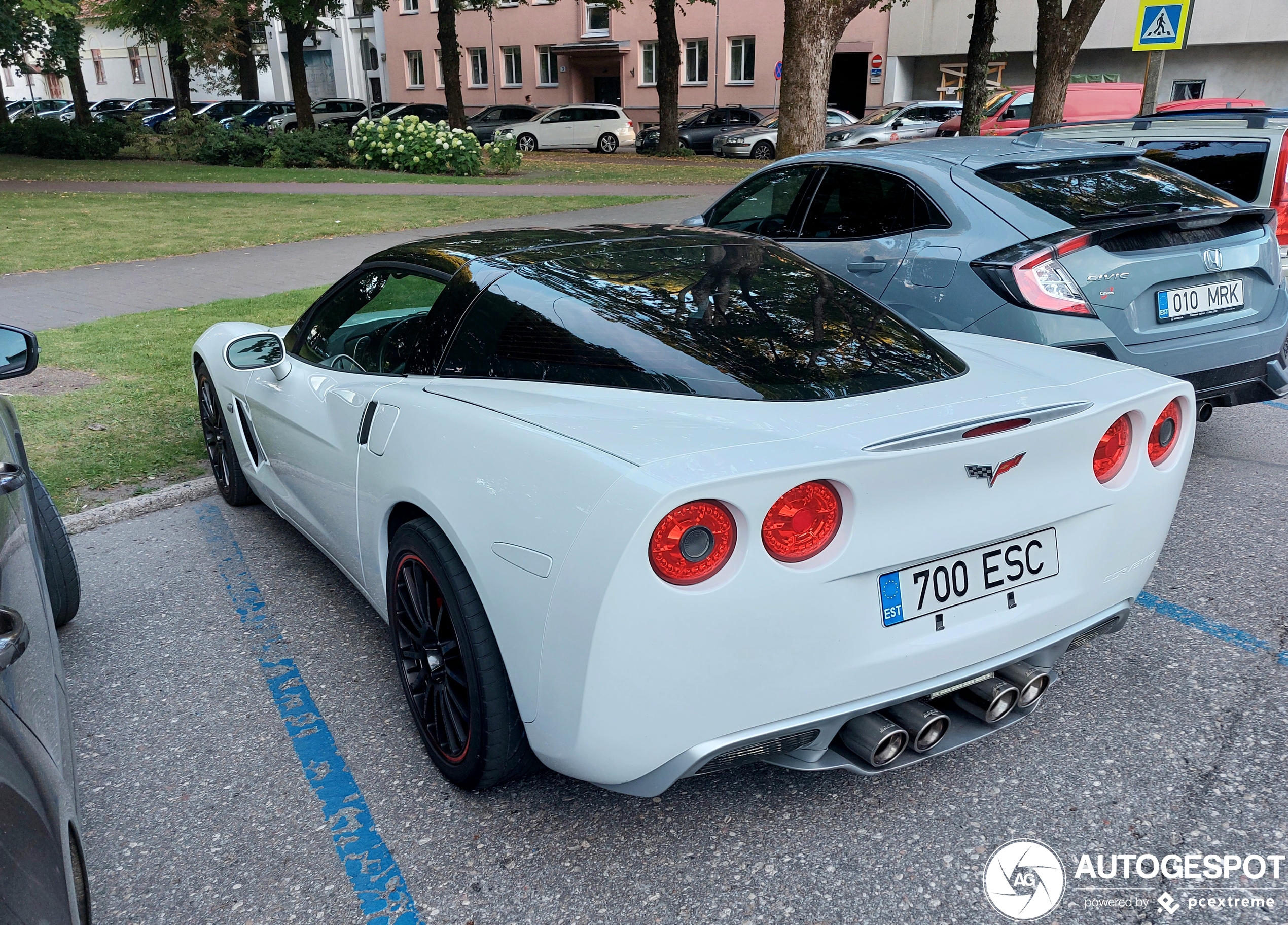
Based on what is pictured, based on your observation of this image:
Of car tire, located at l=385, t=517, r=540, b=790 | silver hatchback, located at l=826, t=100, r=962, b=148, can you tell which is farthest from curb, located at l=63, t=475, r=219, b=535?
silver hatchback, located at l=826, t=100, r=962, b=148

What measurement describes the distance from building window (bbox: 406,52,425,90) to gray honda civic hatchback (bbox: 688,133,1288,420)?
1935 inches

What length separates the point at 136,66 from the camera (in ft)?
204

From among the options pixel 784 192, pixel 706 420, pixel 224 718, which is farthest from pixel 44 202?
pixel 706 420

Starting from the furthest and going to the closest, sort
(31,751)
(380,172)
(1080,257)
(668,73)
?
(668,73) → (380,172) → (1080,257) → (31,751)

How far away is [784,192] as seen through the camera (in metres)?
6.04

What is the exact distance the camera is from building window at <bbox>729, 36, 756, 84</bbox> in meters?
40.2

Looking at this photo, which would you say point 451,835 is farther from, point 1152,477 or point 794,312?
point 1152,477

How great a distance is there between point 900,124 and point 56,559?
91.2ft

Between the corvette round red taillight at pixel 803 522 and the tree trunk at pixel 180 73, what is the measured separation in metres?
34.0

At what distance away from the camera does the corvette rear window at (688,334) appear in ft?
8.33

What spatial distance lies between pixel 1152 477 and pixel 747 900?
58.5 inches

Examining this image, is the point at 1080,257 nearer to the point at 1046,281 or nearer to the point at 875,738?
the point at 1046,281

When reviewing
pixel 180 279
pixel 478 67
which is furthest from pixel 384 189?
pixel 478 67

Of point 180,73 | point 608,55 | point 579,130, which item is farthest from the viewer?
point 608,55
